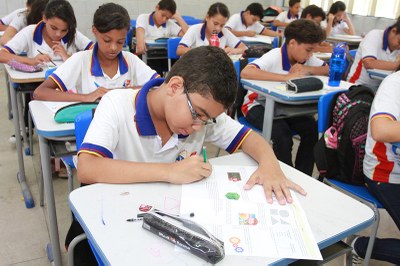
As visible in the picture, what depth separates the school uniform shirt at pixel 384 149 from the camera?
144cm

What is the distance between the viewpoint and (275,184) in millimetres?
1028

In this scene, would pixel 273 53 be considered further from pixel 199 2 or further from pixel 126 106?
pixel 199 2

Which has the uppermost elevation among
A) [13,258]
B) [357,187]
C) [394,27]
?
[394,27]

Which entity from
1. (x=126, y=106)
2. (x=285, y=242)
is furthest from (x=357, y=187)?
(x=126, y=106)

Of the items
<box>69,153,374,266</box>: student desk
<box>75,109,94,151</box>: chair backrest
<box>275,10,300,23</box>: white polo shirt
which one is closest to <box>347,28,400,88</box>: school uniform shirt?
<box>69,153,374,266</box>: student desk

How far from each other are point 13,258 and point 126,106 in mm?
1161

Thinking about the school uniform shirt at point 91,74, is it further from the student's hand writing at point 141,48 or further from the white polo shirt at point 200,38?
the student's hand writing at point 141,48

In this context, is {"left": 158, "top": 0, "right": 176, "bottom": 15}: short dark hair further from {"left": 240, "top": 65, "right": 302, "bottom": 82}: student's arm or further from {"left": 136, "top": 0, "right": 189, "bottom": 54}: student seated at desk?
{"left": 240, "top": 65, "right": 302, "bottom": 82}: student's arm

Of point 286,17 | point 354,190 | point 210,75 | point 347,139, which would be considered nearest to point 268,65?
point 347,139

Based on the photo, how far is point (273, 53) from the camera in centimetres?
256

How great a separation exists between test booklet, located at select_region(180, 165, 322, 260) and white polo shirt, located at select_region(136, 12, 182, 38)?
12.9 ft

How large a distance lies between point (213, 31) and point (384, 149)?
2650mm

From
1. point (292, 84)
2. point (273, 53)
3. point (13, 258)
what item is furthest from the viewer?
point (273, 53)

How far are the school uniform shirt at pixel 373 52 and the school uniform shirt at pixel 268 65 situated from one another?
39.1 inches
